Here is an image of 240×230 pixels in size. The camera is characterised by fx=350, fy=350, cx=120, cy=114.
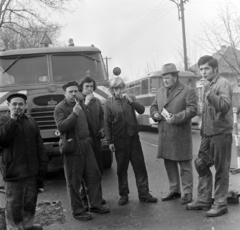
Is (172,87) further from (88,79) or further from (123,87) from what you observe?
(88,79)

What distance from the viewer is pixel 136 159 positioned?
18.1 ft

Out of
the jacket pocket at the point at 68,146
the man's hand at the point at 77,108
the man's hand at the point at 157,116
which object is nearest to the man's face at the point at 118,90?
the man's hand at the point at 157,116

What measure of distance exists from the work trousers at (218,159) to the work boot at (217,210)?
6cm

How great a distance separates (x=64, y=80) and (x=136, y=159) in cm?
278

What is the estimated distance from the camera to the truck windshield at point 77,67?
7.45m

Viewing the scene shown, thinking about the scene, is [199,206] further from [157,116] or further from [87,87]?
[87,87]

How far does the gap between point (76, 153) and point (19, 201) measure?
1038 mm

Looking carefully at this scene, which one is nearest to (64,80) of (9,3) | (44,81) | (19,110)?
(44,81)

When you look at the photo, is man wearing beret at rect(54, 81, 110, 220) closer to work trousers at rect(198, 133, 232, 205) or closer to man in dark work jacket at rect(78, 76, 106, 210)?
man in dark work jacket at rect(78, 76, 106, 210)

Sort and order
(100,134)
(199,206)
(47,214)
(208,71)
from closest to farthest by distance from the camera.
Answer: (208,71)
(199,206)
(47,214)
(100,134)

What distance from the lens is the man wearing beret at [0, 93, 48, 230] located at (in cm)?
405

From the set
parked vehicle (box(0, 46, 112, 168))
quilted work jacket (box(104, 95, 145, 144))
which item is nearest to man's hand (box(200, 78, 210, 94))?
quilted work jacket (box(104, 95, 145, 144))

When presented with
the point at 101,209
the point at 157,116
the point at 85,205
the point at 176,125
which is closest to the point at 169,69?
the point at 157,116

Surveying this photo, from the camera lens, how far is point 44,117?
6.74m
